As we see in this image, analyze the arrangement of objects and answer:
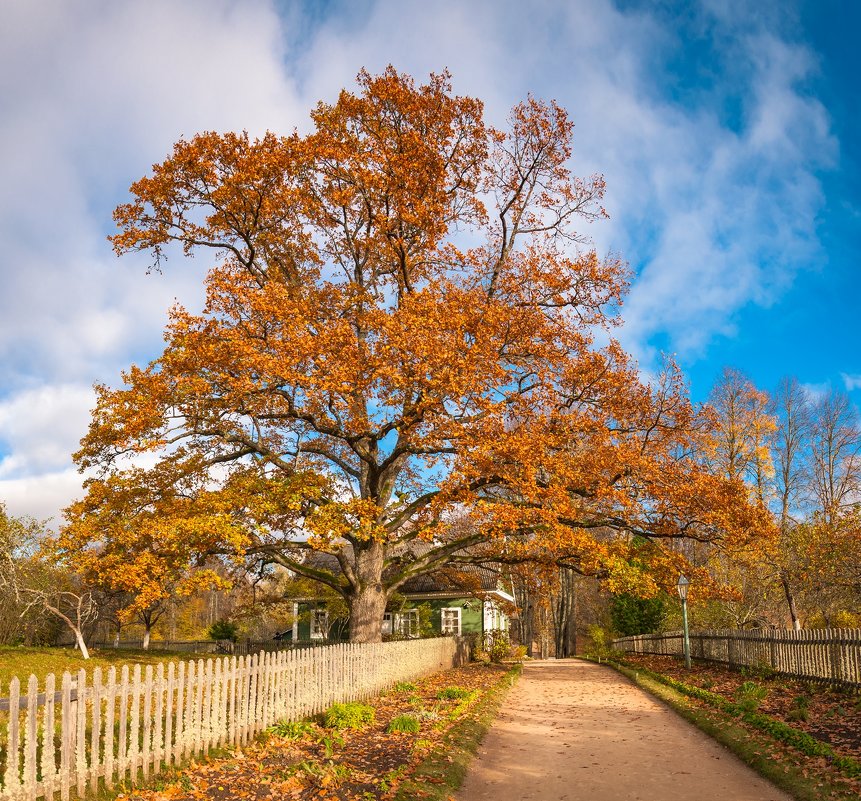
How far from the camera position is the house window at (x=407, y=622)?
3600 centimetres

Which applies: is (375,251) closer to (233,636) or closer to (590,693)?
(590,693)

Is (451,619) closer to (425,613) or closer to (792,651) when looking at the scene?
(425,613)

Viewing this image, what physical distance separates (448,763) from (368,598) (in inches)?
429

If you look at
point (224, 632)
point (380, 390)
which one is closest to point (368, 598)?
point (380, 390)

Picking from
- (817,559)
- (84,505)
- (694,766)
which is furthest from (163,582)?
(817,559)

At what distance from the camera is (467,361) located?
16.4m

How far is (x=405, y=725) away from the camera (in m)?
10.8

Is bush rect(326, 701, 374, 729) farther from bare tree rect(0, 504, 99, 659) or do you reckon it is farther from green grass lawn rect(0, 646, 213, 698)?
bare tree rect(0, 504, 99, 659)

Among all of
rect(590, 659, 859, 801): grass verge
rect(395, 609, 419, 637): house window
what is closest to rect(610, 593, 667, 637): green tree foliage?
rect(395, 609, 419, 637): house window

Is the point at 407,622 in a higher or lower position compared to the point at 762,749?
lower

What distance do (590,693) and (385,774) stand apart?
11.8m

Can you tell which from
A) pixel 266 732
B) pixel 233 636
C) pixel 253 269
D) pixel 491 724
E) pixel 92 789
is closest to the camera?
pixel 92 789

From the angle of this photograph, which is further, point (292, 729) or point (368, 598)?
point (368, 598)

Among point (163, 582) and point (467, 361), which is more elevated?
point (467, 361)
